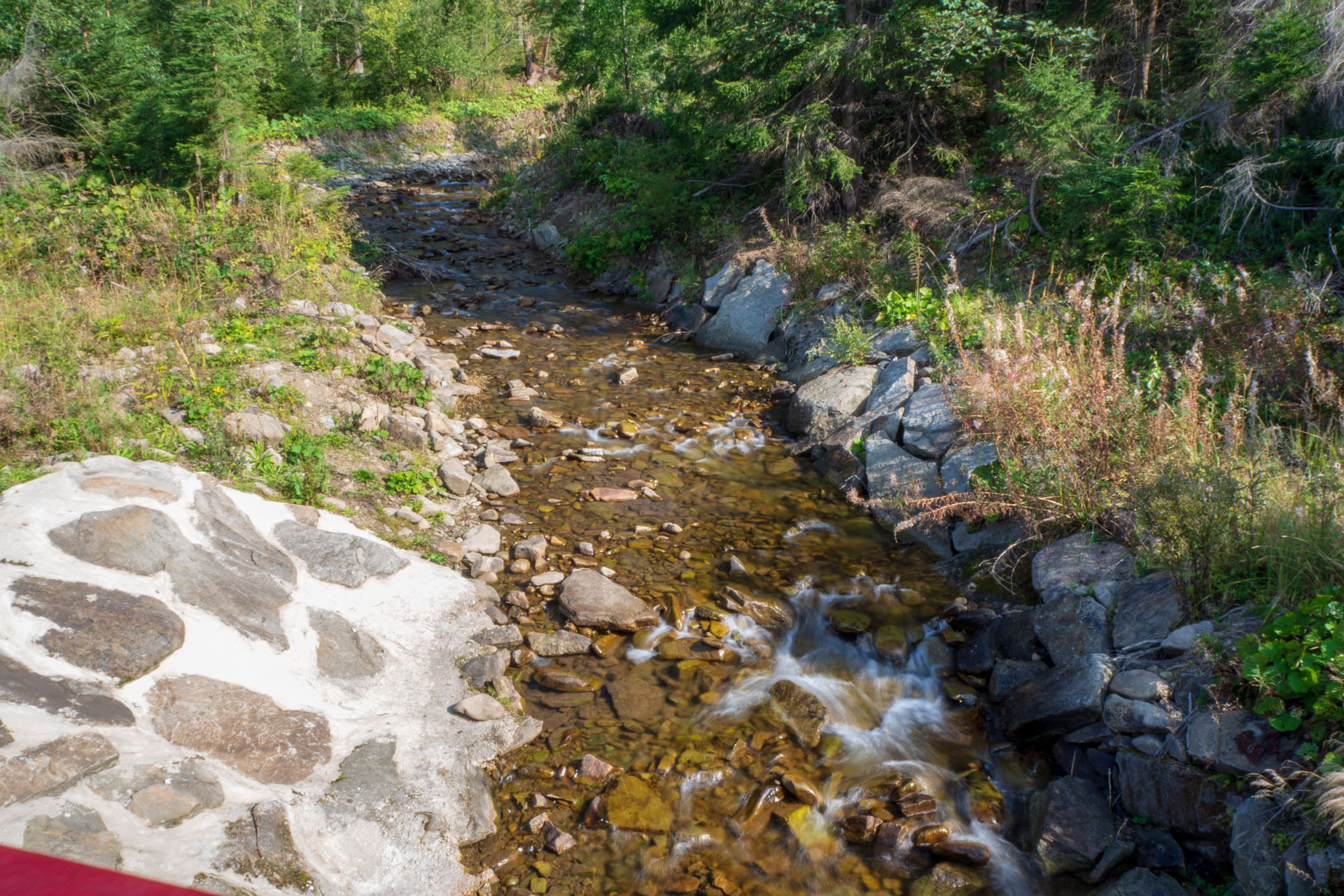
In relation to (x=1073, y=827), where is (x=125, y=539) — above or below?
above

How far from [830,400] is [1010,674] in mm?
3924

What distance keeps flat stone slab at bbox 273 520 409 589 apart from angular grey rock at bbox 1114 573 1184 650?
4.30 meters

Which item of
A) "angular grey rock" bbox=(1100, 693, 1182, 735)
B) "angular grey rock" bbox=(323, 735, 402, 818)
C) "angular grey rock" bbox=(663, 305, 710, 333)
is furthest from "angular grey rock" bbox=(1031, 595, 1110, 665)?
"angular grey rock" bbox=(663, 305, 710, 333)

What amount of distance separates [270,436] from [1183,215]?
8.63m

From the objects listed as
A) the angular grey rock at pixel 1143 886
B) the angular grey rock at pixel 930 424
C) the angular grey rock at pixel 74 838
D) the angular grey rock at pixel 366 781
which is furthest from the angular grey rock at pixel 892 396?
the angular grey rock at pixel 74 838

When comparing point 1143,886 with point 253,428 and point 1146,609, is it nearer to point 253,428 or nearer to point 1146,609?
point 1146,609

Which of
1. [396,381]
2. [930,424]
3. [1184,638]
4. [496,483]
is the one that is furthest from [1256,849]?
[396,381]

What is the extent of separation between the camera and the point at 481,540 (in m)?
5.73

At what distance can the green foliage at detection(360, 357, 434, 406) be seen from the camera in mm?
7285

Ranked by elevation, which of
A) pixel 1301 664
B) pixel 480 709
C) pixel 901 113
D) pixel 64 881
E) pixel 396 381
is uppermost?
pixel 901 113

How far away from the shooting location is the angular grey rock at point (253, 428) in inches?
220

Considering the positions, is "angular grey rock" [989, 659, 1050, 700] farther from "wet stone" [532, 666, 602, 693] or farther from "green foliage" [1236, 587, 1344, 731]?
"wet stone" [532, 666, 602, 693]

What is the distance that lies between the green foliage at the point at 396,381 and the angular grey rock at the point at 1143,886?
6.46 meters

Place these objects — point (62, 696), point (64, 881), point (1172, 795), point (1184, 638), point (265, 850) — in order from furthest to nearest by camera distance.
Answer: point (1184, 638), point (1172, 795), point (62, 696), point (265, 850), point (64, 881)
